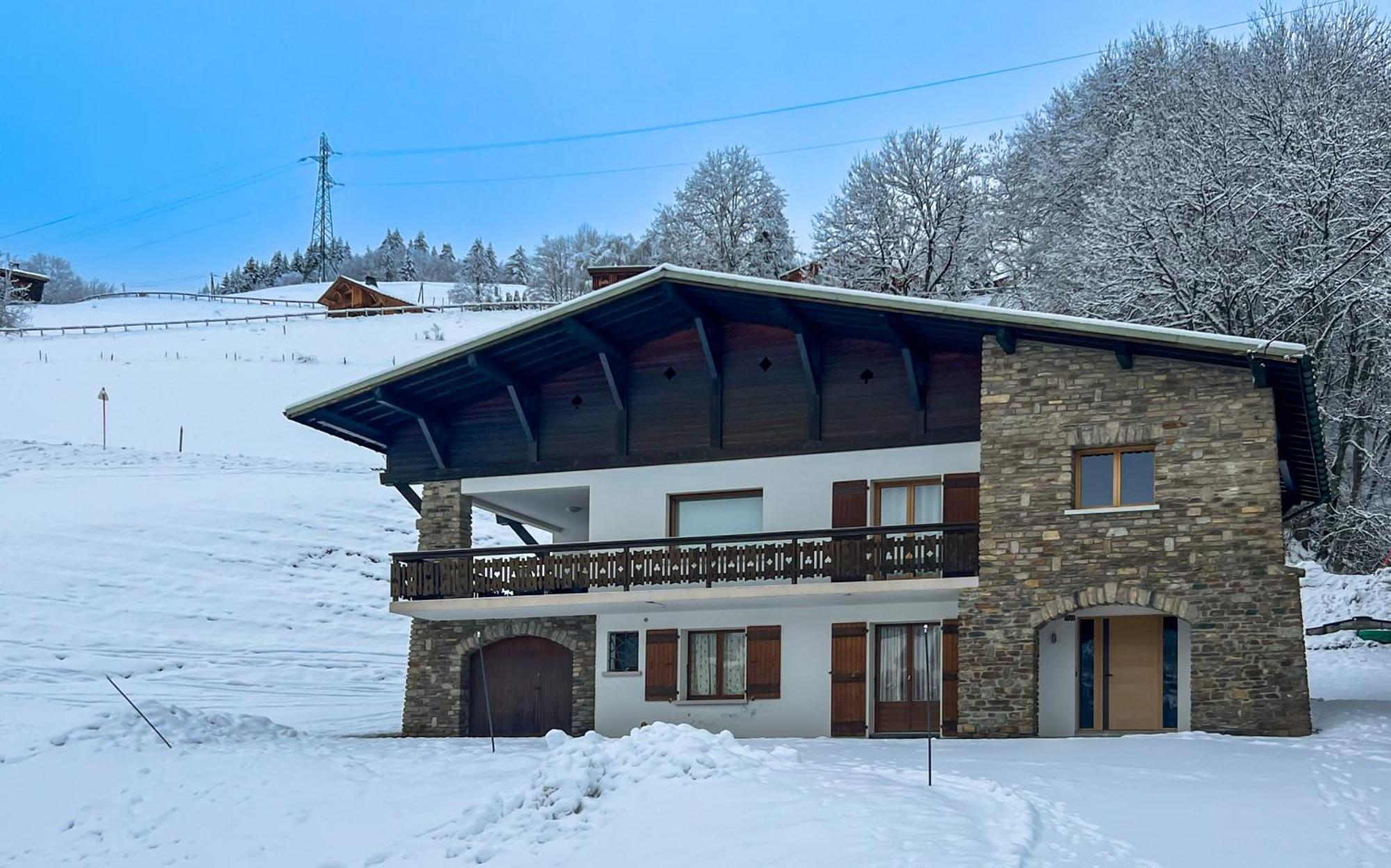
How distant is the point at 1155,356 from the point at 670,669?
978 cm

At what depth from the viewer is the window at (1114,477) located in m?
23.4

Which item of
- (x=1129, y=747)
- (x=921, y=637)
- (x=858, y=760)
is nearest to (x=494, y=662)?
(x=921, y=637)

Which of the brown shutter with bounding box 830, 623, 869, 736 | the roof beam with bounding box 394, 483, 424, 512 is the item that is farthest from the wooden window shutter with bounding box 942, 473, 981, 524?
the roof beam with bounding box 394, 483, 424, 512

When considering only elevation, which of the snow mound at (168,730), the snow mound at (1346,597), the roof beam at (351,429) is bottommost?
the snow mound at (168,730)

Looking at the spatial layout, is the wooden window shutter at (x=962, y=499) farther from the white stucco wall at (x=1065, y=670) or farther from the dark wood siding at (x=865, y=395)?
the white stucco wall at (x=1065, y=670)

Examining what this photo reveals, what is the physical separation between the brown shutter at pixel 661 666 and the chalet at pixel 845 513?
4cm

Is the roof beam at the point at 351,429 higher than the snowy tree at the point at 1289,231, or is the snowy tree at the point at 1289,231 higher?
the snowy tree at the point at 1289,231

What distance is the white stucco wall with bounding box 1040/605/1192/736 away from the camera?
23859 mm

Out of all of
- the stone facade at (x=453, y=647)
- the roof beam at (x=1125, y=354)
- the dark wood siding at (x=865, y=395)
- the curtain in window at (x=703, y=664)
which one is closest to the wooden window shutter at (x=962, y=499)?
the dark wood siding at (x=865, y=395)

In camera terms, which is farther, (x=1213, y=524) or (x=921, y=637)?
(x=921, y=637)

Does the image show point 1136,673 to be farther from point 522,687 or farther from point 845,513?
point 522,687

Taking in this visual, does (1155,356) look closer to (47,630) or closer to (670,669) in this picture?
A: (670,669)

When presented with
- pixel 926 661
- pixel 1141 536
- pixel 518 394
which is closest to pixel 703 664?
pixel 926 661

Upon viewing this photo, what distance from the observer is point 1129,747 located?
2036cm
